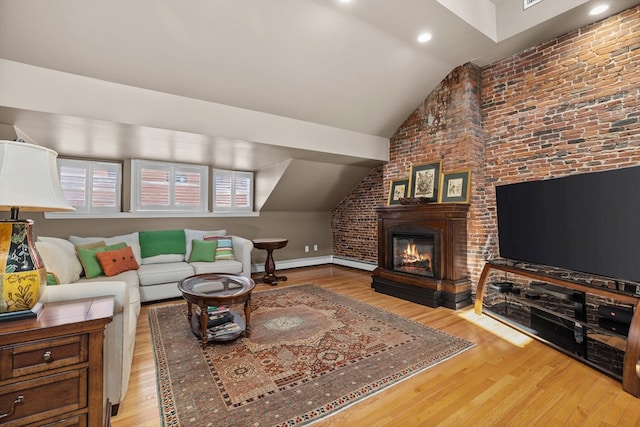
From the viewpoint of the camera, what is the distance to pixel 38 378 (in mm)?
1218

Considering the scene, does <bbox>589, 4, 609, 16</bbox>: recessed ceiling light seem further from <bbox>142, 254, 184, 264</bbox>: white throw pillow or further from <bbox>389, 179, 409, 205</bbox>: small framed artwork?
<bbox>142, 254, 184, 264</bbox>: white throw pillow

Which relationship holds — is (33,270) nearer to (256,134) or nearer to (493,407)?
(493,407)

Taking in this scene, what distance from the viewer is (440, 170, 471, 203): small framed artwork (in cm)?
391

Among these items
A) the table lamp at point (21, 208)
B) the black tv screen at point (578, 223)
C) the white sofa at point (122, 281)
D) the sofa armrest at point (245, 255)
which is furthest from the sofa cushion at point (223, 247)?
the black tv screen at point (578, 223)

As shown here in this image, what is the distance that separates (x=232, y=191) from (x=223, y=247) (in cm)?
147

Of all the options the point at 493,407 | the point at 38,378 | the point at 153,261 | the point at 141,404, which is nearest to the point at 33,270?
the point at 38,378

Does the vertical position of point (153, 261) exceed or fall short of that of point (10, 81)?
it falls short

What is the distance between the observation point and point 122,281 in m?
2.68

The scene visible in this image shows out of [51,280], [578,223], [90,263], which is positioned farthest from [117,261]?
[578,223]

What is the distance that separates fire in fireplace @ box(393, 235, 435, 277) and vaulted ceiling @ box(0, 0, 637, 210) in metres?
1.85

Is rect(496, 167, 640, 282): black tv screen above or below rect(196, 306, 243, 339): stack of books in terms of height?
above

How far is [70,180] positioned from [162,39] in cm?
308

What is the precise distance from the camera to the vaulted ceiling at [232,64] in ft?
8.50

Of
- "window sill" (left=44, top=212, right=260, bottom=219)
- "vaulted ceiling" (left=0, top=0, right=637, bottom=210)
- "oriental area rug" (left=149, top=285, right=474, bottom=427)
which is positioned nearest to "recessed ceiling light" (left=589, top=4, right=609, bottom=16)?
"vaulted ceiling" (left=0, top=0, right=637, bottom=210)
